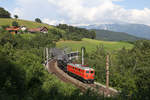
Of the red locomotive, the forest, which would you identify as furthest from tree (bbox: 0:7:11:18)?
the red locomotive

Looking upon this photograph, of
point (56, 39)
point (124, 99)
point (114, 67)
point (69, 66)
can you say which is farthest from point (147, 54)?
point (56, 39)

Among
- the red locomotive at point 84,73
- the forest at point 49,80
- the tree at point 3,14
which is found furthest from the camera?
the tree at point 3,14

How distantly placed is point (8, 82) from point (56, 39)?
78.4 metres

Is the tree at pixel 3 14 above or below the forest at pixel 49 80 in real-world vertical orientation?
above

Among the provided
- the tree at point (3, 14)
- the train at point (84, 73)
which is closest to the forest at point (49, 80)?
the train at point (84, 73)

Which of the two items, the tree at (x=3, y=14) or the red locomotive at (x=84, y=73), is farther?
the tree at (x=3, y=14)

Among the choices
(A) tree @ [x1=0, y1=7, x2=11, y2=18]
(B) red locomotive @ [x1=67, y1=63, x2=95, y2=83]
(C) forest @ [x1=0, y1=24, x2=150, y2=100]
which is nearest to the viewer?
(C) forest @ [x1=0, y1=24, x2=150, y2=100]

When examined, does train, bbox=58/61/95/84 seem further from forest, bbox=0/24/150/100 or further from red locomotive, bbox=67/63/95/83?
forest, bbox=0/24/150/100

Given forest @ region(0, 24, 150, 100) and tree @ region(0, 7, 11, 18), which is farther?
tree @ region(0, 7, 11, 18)

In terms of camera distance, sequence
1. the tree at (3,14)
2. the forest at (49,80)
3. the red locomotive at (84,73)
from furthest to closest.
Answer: the tree at (3,14) → the red locomotive at (84,73) → the forest at (49,80)

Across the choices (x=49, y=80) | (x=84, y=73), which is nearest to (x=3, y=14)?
(x=84, y=73)

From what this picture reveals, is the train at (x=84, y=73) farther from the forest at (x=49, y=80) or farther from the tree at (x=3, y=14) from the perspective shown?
the tree at (x=3, y=14)

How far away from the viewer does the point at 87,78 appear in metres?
29.0

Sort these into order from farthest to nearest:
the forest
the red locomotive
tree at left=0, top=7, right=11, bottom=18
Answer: tree at left=0, top=7, right=11, bottom=18 < the red locomotive < the forest
